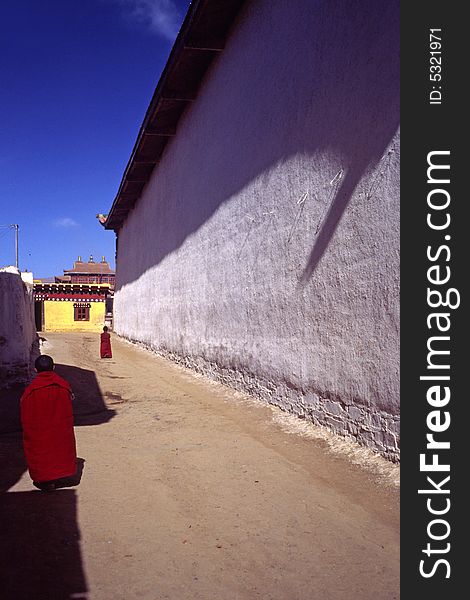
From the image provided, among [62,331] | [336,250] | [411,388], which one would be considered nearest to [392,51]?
[336,250]

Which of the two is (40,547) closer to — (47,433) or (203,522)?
(203,522)

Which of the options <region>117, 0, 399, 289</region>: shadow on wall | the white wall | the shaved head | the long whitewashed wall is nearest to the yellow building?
the long whitewashed wall

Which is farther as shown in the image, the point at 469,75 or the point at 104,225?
the point at 104,225

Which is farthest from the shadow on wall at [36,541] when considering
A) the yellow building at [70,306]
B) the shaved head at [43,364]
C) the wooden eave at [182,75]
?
the yellow building at [70,306]

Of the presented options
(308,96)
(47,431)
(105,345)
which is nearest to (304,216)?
(308,96)

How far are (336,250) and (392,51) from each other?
6.36ft

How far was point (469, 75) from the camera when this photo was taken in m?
3.78

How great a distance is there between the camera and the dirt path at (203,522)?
2.63 metres

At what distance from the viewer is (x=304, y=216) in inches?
239

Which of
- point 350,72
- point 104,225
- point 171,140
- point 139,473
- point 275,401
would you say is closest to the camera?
point 139,473

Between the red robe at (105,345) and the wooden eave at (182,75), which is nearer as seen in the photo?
the wooden eave at (182,75)

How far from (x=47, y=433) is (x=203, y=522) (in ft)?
4.98

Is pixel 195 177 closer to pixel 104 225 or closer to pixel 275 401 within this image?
pixel 275 401

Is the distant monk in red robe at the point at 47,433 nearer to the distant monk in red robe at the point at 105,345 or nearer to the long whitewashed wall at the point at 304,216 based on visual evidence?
the long whitewashed wall at the point at 304,216
